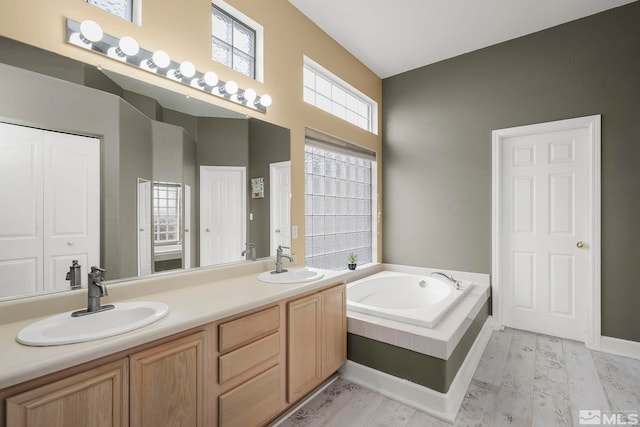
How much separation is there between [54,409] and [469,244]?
3431 mm

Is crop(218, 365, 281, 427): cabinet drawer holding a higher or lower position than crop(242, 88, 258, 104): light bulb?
lower

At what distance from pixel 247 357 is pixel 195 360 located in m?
0.29

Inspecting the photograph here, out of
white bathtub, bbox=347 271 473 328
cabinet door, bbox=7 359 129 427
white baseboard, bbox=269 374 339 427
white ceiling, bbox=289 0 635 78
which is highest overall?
white ceiling, bbox=289 0 635 78

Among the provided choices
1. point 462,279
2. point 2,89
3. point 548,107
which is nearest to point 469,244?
point 462,279

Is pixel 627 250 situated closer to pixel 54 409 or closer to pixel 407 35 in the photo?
pixel 407 35

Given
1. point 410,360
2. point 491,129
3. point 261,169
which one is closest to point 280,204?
point 261,169

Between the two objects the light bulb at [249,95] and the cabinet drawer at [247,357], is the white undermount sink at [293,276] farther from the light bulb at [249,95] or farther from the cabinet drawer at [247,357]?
the light bulb at [249,95]

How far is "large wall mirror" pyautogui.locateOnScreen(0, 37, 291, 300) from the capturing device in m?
1.21

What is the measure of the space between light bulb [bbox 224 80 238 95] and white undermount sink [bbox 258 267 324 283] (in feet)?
4.12

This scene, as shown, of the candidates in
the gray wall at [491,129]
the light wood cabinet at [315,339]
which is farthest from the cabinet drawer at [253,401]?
the gray wall at [491,129]

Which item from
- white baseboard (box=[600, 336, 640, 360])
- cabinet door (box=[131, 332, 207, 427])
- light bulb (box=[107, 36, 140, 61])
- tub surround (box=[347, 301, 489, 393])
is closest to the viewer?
cabinet door (box=[131, 332, 207, 427])

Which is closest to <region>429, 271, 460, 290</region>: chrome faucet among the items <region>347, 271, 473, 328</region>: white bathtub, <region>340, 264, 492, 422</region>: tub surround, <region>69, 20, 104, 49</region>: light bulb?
<region>347, 271, 473, 328</region>: white bathtub

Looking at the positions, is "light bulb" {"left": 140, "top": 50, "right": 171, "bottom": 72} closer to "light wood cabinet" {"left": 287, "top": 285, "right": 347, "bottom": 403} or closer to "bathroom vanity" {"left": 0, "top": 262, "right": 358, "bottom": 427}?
"bathroom vanity" {"left": 0, "top": 262, "right": 358, "bottom": 427}

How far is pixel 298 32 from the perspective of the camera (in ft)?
8.64
